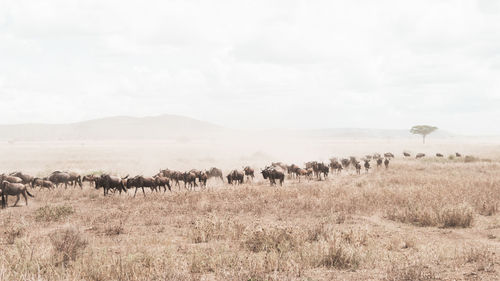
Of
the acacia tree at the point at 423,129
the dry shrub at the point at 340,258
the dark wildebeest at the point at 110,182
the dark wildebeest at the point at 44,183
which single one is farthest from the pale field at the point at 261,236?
the acacia tree at the point at 423,129

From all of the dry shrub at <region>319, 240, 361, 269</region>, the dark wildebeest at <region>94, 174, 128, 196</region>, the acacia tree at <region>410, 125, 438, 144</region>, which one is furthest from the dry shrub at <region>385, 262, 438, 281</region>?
the acacia tree at <region>410, 125, 438, 144</region>

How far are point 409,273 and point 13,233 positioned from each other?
11.2m

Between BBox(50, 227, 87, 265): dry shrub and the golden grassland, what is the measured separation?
0.03 meters

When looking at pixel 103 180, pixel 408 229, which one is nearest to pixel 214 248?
pixel 408 229

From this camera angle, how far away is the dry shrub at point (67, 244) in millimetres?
8383

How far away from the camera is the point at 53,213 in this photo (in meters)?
13.8

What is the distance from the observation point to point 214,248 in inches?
363

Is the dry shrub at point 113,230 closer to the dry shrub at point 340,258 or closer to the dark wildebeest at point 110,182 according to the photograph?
the dry shrub at point 340,258

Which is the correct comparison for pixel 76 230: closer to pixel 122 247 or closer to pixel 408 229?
pixel 122 247

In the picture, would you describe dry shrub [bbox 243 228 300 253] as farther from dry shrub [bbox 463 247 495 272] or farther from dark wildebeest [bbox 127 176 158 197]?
dark wildebeest [bbox 127 176 158 197]

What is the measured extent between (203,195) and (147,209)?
11.5ft

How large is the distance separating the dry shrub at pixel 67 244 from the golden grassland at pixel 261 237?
3cm

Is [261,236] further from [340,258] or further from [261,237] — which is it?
[340,258]

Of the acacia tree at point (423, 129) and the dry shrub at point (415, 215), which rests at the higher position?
the acacia tree at point (423, 129)
